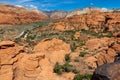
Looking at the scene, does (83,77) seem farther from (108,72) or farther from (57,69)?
(108,72)

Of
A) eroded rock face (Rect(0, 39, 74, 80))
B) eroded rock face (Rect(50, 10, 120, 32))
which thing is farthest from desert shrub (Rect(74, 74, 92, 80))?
eroded rock face (Rect(50, 10, 120, 32))

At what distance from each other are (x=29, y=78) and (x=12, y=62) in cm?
172

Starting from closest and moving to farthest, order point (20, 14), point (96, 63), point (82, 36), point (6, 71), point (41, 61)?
1. point (6, 71)
2. point (41, 61)
3. point (96, 63)
4. point (82, 36)
5. point (20, 14)

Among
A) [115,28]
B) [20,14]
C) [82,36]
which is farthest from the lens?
[20,14]

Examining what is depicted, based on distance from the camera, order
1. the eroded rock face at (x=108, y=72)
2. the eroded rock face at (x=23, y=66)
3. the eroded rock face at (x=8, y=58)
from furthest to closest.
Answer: the eroded rock face at (x=23, y=66) < the eroded rock face at (x=8, y=58) < the eroded rock face at (x=108, y=72)

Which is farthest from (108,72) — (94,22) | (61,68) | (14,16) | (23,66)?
(14,16)

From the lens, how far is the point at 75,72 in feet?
74.1

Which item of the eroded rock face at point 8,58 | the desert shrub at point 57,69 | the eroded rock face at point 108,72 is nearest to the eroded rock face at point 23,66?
the eroded rock face at point 8,58

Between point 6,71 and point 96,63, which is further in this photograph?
point 96,63

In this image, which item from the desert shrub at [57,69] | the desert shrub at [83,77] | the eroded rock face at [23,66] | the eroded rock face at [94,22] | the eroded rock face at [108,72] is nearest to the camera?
the eroded rock face at [108,72]

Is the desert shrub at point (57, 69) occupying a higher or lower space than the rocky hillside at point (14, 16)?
lower

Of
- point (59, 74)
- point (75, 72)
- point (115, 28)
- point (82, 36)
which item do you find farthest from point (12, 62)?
point (115, 28)

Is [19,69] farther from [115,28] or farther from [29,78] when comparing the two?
[115,28]

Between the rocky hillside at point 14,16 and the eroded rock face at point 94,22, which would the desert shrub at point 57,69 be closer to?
the eroded rock face at point 94,22
